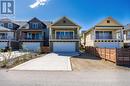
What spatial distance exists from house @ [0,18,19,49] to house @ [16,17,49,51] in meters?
2.26

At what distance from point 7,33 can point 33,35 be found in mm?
6805

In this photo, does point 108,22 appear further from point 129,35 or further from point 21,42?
point 21,42

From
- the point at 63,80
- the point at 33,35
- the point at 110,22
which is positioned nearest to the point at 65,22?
the point at 110,22

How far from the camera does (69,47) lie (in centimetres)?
3878

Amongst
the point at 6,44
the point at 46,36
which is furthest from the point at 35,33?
the point at 6,44

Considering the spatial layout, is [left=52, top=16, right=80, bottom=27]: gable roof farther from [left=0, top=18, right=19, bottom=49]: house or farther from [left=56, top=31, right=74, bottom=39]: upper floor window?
[left=0, top=18, right=19, bottom=49]: house

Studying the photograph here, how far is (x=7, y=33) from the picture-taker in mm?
46750

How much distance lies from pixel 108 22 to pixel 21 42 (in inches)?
800

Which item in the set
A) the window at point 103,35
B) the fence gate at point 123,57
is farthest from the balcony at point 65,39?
the fence gate at point 123,57

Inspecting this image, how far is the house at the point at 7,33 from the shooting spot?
149 ft

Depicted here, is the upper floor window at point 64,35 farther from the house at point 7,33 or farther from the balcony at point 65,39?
the house at point 7,33

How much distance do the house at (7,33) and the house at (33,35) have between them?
226 centimetres

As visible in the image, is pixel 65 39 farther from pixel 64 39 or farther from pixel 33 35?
pixel 33 35

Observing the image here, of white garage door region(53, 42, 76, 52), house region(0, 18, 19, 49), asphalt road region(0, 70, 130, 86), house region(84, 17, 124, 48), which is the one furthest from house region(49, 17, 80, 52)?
asphalt road region(0, 70, 130, 86)
